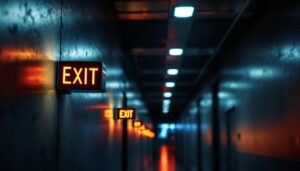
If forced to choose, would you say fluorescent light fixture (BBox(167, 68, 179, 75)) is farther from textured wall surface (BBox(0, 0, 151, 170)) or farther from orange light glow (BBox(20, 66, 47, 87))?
orange light glow (BBox(20, 66, 47, 87))

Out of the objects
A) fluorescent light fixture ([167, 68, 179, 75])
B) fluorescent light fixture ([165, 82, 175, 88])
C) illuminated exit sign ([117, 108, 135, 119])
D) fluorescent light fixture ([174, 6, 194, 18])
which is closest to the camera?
fluorescent light fixture ([174, 6, 194, 18])

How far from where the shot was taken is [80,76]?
3168 mm

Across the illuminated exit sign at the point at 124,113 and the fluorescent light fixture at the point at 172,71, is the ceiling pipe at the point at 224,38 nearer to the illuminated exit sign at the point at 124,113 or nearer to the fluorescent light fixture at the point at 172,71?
the fluorescent light fixture at the point at 172,71

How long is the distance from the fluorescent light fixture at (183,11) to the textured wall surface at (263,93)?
1298 millimetres

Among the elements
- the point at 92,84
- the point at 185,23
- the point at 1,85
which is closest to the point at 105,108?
the point at 185,23

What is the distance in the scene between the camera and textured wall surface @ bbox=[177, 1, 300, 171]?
4887 mm

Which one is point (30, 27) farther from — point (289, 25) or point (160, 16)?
point (160, 16)

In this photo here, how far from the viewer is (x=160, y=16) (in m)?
7.11

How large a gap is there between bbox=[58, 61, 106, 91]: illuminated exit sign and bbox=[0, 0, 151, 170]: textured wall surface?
0.09m

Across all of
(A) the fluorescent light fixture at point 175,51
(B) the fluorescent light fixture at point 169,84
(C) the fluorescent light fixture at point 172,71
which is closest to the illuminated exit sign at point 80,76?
→ (A) the fluorescent light fixture at point 175,51

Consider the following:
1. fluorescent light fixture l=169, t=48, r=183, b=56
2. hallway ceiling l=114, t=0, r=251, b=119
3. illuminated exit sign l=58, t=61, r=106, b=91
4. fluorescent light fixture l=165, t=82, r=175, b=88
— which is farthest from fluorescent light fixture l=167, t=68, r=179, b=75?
illuminated exit sign l=58, t=61, r=106, b=91

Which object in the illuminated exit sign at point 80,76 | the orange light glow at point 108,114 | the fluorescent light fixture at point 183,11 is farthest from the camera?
the orange light glow at point 108,114

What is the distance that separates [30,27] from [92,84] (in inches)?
35.9

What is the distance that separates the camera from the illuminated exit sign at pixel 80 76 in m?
3.09
